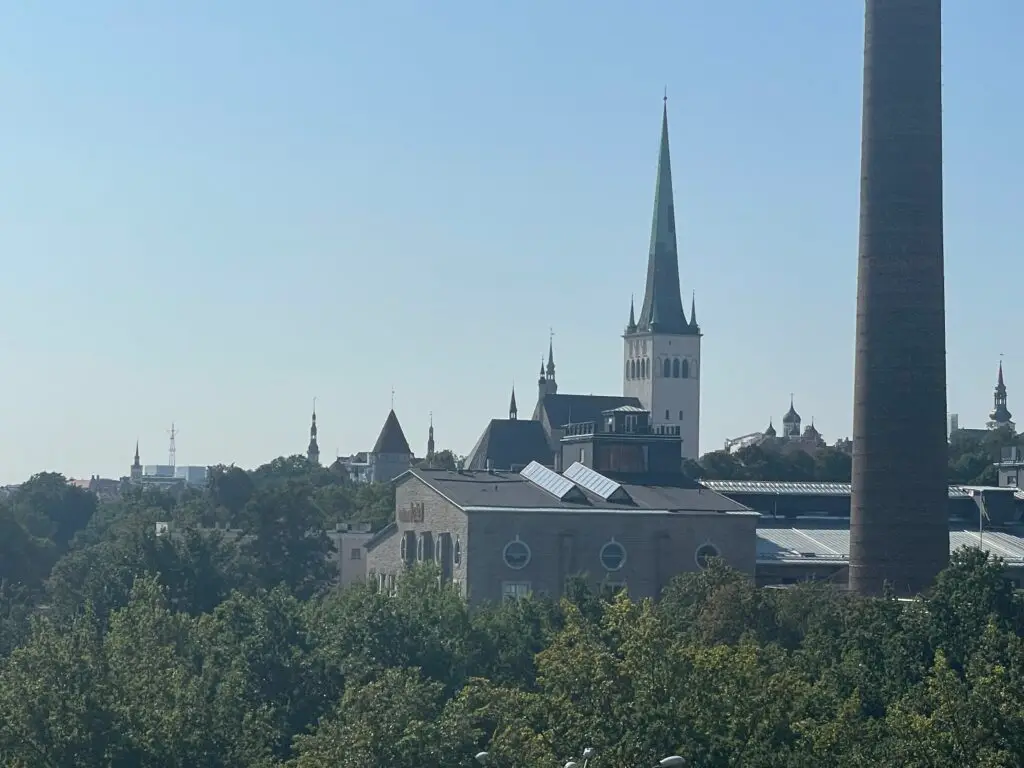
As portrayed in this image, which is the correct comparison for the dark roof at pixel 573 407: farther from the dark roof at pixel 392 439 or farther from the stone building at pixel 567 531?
the stone building at pixel 567 531

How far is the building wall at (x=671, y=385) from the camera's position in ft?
577

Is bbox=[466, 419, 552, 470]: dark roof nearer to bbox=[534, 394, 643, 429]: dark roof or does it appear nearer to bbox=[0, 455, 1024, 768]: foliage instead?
bbox=[534, 394, 643, 429]: dark roof

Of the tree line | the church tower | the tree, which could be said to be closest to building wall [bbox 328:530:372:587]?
the tree

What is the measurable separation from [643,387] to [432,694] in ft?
425

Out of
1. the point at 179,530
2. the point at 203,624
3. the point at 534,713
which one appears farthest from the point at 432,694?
the point at 179,530

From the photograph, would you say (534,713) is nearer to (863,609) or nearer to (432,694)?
(432,694)

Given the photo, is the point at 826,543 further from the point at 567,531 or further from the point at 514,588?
the point at 514,588

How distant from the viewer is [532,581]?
8706 centimetres

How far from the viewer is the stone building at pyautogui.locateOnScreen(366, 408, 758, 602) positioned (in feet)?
Answer: 285

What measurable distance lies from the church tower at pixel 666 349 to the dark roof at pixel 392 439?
74.0 feet

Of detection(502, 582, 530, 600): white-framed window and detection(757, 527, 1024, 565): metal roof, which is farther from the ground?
detection(757, 527, 1024, 565): metal roof

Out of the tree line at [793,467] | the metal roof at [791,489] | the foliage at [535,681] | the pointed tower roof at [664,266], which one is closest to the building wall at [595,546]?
the foliage at [535,681]

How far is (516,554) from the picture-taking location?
87250 mm

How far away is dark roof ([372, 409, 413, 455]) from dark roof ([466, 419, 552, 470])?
28117mm
